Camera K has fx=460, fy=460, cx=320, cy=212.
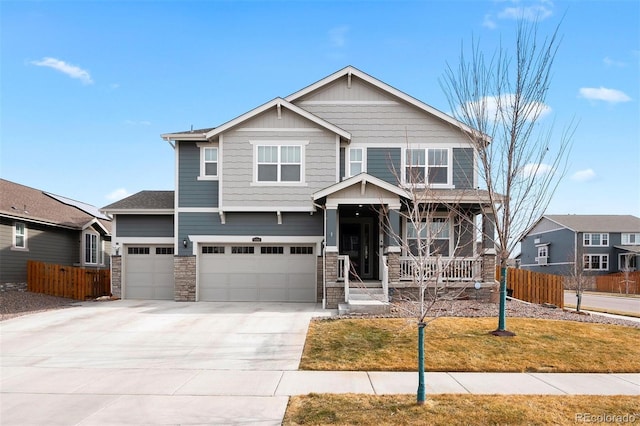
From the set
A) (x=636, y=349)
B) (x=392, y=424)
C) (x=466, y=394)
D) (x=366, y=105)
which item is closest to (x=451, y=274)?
(x=636, y=349)

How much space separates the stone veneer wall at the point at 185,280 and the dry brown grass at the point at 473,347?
777 centimetres

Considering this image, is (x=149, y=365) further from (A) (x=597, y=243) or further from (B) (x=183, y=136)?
(A) (x=597, y=243)

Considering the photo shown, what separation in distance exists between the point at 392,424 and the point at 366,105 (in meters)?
15.2

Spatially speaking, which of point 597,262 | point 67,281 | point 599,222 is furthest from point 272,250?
point 599,222

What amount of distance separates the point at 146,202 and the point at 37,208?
23.3ft

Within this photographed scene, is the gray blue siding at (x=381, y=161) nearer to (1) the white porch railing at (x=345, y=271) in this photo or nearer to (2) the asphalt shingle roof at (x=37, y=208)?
(1) the white porch railing at (x=345, y=271)

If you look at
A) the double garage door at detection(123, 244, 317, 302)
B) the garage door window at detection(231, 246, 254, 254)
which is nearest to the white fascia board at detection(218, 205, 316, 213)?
the double garage door at detection(123, 244, 317, 302)

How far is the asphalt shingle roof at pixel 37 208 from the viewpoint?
20500 millimetres

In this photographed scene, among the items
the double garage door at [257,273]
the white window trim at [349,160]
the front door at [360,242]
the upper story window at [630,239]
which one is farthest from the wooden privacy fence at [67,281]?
the upper story window at [630,239]

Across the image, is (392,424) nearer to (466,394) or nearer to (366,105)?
(466,394)

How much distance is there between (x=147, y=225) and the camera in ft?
63.1

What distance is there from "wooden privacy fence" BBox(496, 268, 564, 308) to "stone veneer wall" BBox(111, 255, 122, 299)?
1572 centimetres

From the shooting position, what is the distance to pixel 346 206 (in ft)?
54.7

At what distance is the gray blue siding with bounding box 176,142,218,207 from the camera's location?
1834 centimetres
